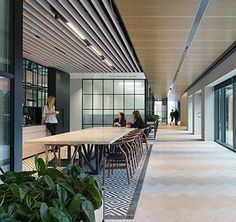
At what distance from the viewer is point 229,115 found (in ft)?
39.9

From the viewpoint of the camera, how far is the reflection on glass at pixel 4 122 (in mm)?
3047

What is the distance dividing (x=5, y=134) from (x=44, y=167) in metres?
1.27

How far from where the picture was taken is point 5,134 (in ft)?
10.3

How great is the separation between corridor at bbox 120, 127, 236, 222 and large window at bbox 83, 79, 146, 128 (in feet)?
33.2

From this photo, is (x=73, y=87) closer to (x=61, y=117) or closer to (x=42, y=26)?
(x=61, y=117)

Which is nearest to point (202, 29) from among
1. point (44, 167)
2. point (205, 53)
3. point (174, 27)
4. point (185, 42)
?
point (174, 27)

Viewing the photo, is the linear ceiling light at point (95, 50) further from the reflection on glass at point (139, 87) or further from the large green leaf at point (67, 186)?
the reflection on glass at point (139, 87)

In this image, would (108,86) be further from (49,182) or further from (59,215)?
(59,215)

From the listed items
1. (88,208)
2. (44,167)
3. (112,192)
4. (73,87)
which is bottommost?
(112,192)

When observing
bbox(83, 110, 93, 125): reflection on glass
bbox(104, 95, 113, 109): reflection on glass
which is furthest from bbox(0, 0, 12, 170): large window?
bbox(83, 110, 93, 125): reflection on glass

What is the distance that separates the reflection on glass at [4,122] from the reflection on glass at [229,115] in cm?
967

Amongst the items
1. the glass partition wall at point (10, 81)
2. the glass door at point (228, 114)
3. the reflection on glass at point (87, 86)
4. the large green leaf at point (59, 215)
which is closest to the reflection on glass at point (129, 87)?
the reflection on glass at point (87, 86)

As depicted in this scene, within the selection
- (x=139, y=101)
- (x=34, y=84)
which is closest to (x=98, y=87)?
(x=139, y=101)

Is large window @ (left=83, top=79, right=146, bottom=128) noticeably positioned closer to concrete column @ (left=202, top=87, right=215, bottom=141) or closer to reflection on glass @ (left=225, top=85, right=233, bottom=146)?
concrete column @ (left=202, top=87, right=215, bottom=141)
